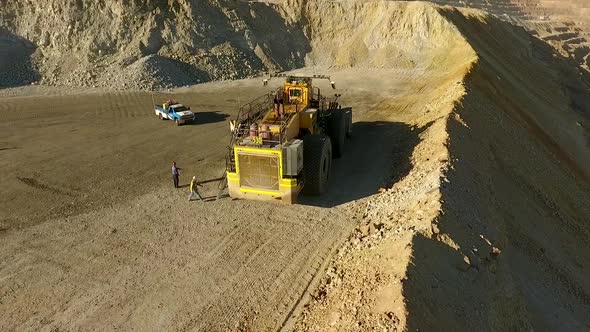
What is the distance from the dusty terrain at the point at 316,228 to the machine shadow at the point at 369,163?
8 cm

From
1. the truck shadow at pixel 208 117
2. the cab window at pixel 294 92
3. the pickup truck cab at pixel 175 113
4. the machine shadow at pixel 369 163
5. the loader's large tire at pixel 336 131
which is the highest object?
the cab window at pixel 294 92

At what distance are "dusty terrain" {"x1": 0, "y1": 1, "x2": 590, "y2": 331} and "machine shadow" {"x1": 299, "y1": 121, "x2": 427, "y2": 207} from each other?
85 mm

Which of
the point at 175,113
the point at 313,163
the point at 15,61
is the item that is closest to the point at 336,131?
the point at 313,163

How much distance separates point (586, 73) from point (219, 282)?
1867 inches

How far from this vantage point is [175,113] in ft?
74.0

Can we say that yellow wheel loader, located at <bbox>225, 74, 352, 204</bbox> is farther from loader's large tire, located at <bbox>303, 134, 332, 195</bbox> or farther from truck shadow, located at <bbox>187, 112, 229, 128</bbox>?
truck shadow, located at <bbox>187, 112, 229, 128</bbox>

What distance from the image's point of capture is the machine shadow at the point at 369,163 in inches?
543

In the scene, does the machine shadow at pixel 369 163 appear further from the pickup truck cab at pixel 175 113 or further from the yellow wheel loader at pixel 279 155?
the pickup truck cab at pixel 175 113

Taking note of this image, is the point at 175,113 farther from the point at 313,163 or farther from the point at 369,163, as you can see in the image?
the point at 313,163

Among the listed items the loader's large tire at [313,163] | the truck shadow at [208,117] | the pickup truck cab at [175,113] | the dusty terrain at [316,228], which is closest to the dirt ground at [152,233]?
the dusty terrain at [316,228]

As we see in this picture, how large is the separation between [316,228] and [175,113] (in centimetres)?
1314

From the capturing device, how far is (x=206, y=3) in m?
35.5

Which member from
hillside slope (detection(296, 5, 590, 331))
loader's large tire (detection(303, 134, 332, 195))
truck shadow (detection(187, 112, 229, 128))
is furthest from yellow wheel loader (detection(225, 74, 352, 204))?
truck shadow (detection(187, 112, 229, 128))

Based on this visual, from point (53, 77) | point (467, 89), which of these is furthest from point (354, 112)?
point (53, 77)
